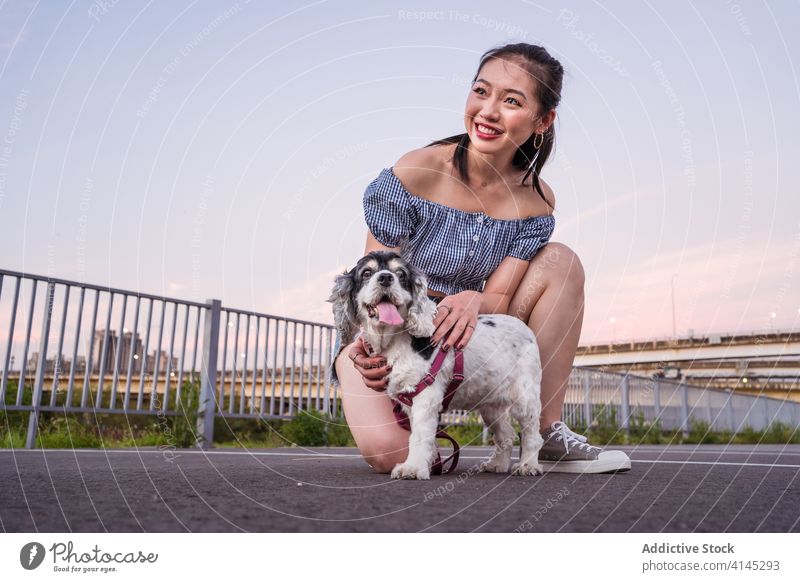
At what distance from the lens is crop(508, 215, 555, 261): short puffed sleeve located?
11.0 ft

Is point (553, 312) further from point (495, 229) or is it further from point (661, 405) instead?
point (661, 405)

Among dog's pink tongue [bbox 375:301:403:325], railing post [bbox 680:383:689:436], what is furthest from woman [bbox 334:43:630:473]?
railing post [bbox 680:383:689:436]

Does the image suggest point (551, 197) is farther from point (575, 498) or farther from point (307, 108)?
point (575, 498)

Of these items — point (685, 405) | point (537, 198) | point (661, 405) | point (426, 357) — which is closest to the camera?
point (426, 357)

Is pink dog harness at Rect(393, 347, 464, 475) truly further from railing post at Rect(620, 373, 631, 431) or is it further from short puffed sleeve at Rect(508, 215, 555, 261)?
railing post at Rect(620, 373, 631, 431)

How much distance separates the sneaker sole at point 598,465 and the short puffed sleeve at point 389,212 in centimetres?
129

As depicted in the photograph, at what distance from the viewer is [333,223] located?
3502mm

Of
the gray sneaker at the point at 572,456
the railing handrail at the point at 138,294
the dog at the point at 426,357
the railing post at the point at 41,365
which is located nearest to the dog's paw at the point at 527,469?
the dog at the point at 426,357

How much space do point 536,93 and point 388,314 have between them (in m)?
1.40

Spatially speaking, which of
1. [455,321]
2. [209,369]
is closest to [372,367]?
[455,321]

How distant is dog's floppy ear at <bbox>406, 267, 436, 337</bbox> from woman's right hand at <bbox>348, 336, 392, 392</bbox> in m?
0.17

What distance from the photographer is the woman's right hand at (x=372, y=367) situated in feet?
8.52

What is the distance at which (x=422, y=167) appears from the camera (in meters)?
3.41
